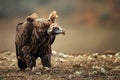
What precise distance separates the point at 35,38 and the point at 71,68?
1.82m

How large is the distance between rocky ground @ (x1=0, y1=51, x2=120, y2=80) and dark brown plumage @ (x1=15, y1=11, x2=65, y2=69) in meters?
0.41

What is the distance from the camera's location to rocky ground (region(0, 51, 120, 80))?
53.0 ft

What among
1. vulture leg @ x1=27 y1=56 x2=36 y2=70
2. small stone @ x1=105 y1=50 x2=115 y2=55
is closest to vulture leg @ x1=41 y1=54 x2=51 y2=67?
vulture leg @ x1=27 y1=56 x2=36 y2=70

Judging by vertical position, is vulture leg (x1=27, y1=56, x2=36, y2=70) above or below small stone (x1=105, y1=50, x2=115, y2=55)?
below

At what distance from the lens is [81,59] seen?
2128 cm

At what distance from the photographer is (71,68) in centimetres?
1830

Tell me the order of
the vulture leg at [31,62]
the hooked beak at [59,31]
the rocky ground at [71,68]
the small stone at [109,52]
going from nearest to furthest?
1. the rocky ground at [71,68]
2. the hooked beak at [59,31]
3. the vulture leg at [31,62]
4. the small stone at [109,52]

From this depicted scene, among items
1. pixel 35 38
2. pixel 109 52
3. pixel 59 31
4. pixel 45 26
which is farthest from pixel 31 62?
pixel 109 52

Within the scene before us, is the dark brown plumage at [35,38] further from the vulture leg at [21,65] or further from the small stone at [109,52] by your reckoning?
the small stone at [109,52]

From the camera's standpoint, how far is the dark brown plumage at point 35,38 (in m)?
17.1

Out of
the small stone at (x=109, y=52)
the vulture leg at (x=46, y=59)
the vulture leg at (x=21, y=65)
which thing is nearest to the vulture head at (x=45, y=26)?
the vulture leg at (x=46, y=59)

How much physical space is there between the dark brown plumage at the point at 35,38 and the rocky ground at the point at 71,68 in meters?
0.41

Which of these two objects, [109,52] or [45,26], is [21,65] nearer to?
[45,26]

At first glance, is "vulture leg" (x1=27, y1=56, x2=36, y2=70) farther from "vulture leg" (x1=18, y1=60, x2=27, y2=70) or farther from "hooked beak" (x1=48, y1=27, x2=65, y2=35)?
"hooked beak" (x1=48, y1=27, x2=65, y2=35)
